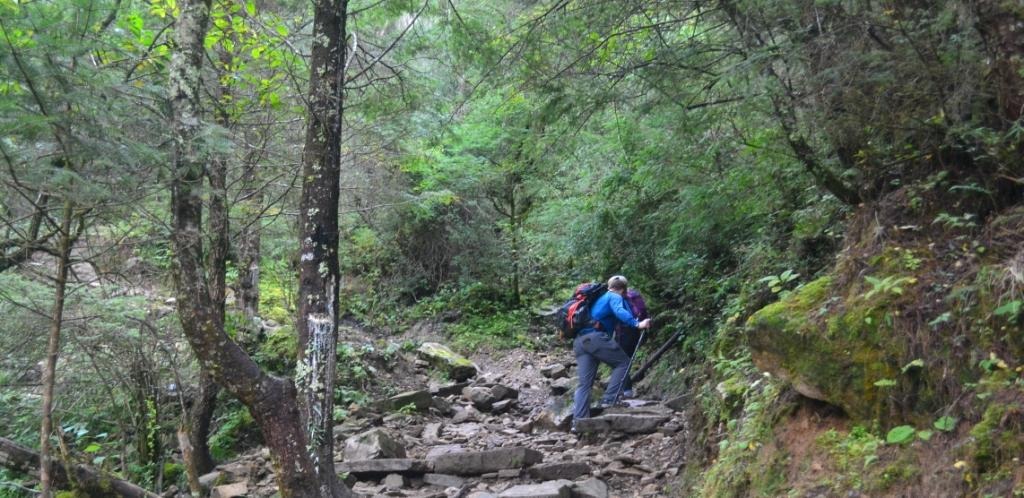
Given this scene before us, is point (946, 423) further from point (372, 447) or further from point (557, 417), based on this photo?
point (372, 447)

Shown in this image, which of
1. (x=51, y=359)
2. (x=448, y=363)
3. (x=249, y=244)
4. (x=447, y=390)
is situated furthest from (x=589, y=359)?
(x=448, y=363)

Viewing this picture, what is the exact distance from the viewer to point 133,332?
8.42 m

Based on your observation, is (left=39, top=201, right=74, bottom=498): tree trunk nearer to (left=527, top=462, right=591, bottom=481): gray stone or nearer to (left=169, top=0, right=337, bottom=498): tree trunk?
(left=169, top=0, right=337, bottom=498): tree trunk

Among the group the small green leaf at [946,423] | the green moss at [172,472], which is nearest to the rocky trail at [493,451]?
the green moss at [172,472]

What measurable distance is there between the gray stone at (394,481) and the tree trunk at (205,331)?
71.1 inches

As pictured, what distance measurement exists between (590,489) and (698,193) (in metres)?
4.31

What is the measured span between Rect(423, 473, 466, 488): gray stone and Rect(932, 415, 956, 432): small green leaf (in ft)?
16.1

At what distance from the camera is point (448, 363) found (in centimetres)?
1494

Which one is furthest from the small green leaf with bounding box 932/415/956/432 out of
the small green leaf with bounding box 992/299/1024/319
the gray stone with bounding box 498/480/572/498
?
the gray stone with bounding box 498/480/572/498

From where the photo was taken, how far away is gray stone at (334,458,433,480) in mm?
7949

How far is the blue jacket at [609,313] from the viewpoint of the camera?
917 cm

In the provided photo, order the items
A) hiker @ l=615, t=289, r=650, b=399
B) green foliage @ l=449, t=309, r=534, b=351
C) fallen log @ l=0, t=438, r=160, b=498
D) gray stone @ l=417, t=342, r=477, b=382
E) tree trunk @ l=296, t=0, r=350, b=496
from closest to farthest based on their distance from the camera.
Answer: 1. tree trunk @ l=296, t=0, r=350, b=496
2. fallen log @ l=0, t=438, r=160, b=498
3. hiker @ l=615, t=289, r=650, b=399
4. gray stone @ l=417, t=342, r=477, b=382
5. green foliage @ l=449, t=309, r=534, b=351

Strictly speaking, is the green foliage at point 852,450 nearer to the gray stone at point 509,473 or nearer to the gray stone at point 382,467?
the gray stone at point 509,473

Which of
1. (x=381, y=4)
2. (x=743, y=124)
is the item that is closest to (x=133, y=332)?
(x=381, y=4)
